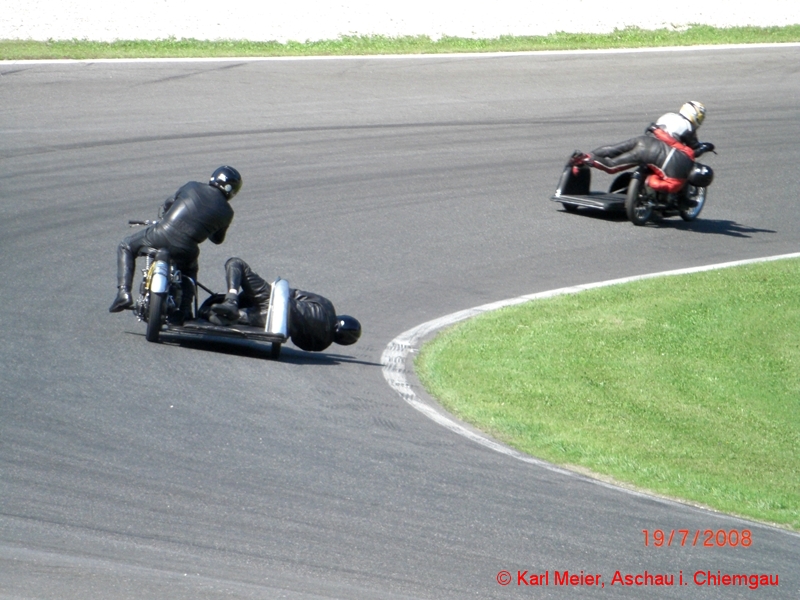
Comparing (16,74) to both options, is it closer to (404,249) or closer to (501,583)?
(404,249)

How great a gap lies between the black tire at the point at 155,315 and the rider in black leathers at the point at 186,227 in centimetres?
35

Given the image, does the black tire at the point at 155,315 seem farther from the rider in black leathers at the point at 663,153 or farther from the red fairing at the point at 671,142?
the red fairing at the point at 671,142

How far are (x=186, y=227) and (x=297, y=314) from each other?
46.4 inches

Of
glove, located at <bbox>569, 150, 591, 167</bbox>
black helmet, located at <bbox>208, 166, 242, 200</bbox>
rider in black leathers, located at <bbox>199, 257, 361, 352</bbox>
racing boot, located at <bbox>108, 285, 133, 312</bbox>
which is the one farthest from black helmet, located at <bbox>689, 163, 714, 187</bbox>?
racing boot, located at <bbox>108, 285, 133, 312</bbox>

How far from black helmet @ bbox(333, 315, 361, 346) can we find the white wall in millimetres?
14180

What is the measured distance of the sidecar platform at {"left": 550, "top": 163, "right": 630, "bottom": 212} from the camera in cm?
1605

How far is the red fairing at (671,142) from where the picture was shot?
15.8 m

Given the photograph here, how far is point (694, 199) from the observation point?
1656cm

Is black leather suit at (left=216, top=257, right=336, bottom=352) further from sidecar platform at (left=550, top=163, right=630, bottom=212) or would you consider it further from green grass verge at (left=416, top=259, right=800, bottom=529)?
sidecar platform at (left=550, top=163, right=630, bottom=212)

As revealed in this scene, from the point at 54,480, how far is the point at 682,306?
7.91 meters

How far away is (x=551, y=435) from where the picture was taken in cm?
821

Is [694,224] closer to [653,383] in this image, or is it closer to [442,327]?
[442,327]

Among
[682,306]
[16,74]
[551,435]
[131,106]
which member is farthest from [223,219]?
[16,74]

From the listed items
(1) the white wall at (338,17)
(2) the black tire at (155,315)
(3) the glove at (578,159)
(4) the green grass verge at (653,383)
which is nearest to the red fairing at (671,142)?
(3) the glove at (578,159)
